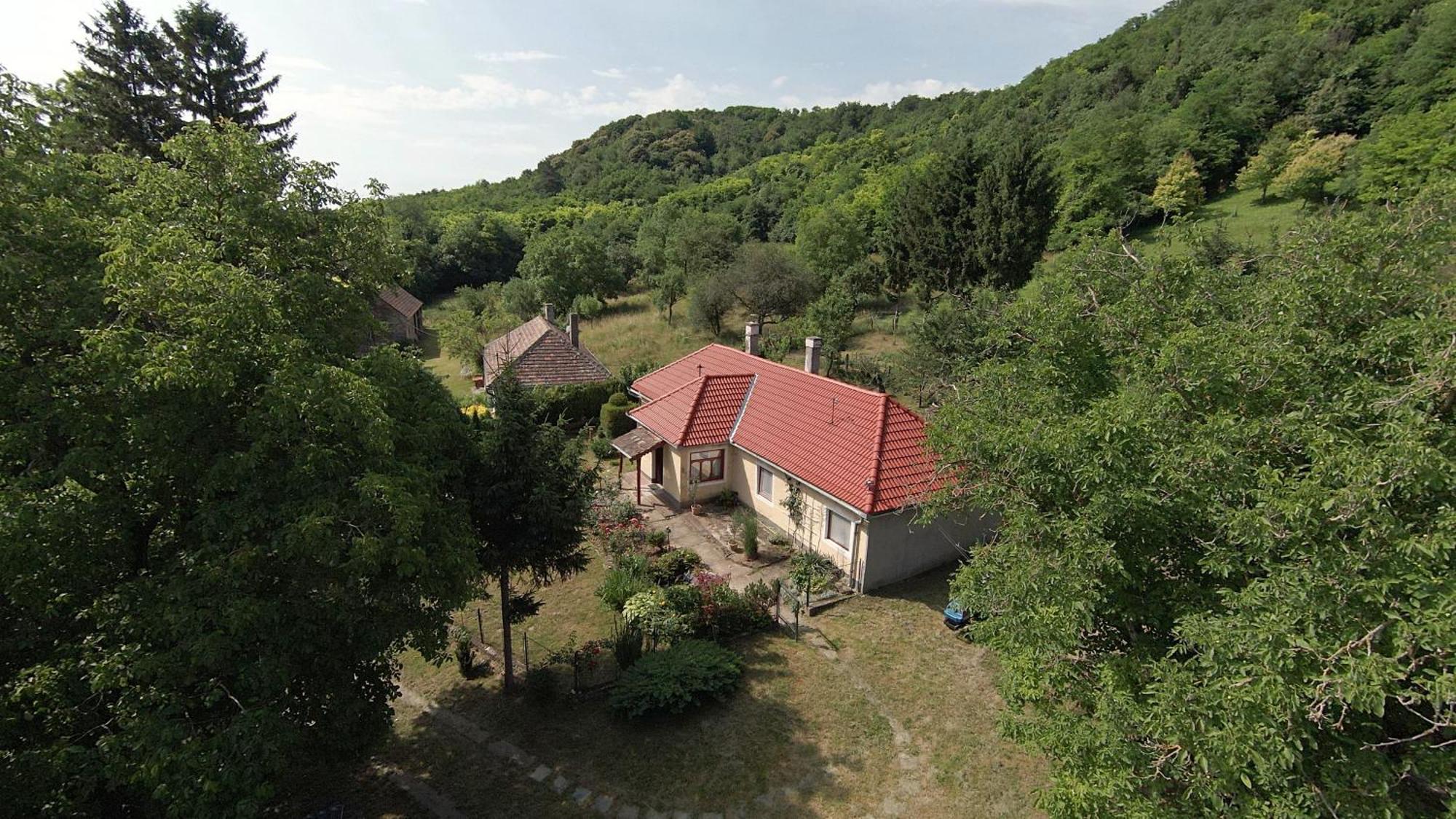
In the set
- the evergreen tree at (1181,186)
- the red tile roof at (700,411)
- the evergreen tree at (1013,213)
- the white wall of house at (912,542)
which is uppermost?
the evergreen tree at (1181,186)

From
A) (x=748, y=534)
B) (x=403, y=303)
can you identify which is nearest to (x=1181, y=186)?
(x=748, y=534)

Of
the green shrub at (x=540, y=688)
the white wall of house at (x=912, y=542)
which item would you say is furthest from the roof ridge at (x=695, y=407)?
the green shrub at (x=540, y=688)

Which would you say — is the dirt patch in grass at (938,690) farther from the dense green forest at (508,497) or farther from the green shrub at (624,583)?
the green shrub at (624,583)

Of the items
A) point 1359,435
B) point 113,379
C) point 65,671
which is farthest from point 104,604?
point 1359,435

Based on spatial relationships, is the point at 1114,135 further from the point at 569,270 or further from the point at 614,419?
the point at 614,419

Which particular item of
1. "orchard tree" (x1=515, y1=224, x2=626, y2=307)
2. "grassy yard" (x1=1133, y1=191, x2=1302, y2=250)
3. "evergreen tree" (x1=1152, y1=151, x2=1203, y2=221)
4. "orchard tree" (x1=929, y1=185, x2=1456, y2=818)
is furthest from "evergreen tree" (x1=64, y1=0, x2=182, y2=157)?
"evergreen tree" (x1=1152, y1=151, x2=1203, y2=221)

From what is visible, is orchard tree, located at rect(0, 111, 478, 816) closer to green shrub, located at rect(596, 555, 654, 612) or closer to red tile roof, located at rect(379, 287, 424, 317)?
green shrub, located at rect(596, 555, 654, 612)

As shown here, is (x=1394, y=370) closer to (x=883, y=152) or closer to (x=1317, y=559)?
(x=1317, y=559)
